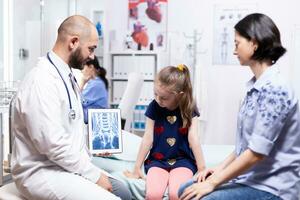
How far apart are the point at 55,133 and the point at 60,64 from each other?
322 millimetres

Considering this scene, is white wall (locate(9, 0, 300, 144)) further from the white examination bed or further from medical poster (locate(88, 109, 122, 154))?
medical poster (locate(88, 109, 122, 154))

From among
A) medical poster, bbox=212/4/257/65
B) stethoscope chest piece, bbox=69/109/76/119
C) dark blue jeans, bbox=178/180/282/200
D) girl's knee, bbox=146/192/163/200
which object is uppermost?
medical poster, bbox=212/4/257/65

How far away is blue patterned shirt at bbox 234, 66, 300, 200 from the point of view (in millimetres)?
1250

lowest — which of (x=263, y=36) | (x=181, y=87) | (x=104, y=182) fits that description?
(x=104, y=182)

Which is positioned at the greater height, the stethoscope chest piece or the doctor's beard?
the doctor's beard

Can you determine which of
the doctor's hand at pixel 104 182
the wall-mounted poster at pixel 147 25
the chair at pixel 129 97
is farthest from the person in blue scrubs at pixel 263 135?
the wall-mounted poster at pixel 147 25

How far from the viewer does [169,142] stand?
207 centimetres

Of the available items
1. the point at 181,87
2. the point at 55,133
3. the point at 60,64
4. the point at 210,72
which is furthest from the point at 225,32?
the point at 55,133

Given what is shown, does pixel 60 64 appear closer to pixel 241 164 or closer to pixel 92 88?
pixel 241 164

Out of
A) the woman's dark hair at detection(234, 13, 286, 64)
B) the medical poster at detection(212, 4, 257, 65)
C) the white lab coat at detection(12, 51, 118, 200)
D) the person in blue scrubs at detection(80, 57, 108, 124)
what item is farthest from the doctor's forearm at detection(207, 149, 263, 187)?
the medical poster at detection(212, 4, 257, 65)

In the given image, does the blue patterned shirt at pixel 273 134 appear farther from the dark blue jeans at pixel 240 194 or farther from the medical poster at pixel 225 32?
the medical poster at pixel 225 32

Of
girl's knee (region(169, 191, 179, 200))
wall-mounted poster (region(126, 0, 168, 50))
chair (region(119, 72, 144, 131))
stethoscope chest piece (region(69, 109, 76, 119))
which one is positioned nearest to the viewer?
stethoscope chest piece (region(69, 109, 76, 119))

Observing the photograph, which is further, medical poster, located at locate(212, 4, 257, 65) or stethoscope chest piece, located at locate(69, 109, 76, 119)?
medical poster, located at locate(212, 4, 257, 65)

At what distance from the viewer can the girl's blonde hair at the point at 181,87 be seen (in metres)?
2.05
